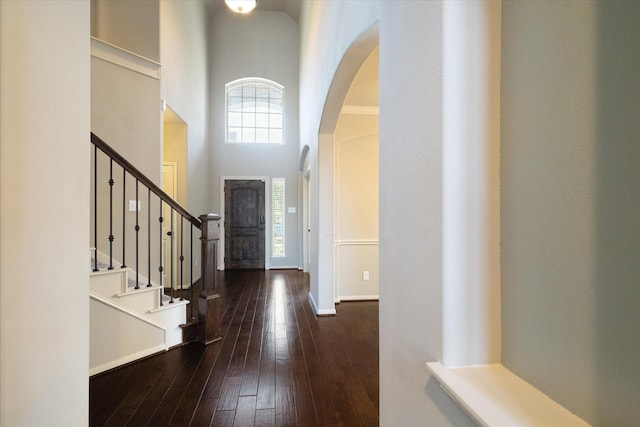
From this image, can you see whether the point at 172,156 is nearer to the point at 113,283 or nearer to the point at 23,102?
the point at 113,283

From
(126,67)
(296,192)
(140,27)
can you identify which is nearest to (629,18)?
(126,67)

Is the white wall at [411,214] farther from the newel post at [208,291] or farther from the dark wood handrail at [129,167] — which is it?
the dark wood handrail at [129,167]

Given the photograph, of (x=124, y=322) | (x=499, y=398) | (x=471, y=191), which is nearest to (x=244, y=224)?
(x=124, y=322)

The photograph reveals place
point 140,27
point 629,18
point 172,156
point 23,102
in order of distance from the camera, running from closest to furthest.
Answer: point 629,18
point 23,102
point 140,27
point 172,156

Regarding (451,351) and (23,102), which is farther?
(23,102)

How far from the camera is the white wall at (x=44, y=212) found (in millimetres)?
878

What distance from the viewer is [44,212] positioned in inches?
37.9

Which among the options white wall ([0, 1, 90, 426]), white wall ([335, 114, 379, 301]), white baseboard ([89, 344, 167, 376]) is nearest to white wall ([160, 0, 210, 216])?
white wall ([335, 114, 379, 301])

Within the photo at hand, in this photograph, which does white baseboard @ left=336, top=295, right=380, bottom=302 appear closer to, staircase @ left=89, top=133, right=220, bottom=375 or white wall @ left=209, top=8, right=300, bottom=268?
staircase @ left=89, top=133, right=220, bottom=375

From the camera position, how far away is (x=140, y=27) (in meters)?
3.64

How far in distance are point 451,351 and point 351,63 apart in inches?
87.5

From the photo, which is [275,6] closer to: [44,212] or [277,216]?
[277,216]

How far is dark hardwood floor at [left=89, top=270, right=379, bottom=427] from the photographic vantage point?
1.79 meters

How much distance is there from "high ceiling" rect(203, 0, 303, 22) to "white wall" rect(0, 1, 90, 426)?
21.4 ft
